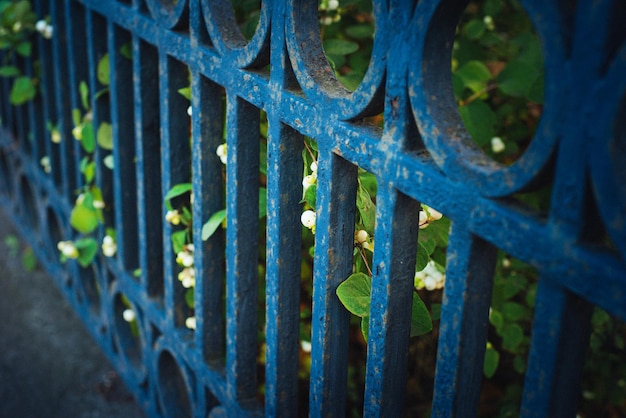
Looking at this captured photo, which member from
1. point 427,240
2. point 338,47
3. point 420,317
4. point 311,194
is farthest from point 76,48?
point 420,317

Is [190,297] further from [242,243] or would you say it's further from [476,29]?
[476,29]

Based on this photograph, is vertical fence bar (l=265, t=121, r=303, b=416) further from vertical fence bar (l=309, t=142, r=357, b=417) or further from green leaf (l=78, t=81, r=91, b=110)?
green leaf (l=78, t=81, r=91, b=110)

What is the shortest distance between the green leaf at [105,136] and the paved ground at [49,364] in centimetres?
95

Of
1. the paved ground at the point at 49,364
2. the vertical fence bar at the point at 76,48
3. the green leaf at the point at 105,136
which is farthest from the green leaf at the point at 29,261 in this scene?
the green leaf at the point at 105,136

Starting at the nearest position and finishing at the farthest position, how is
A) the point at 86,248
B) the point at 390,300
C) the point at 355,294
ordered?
the point at 390,300, the point at 355,294, the point at 86,248

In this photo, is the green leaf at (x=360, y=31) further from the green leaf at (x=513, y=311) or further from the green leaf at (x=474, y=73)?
the green leaf at (x=513, y=311)

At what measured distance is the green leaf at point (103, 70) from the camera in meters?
2.17

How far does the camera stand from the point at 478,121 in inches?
77.7

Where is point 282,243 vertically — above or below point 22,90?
above

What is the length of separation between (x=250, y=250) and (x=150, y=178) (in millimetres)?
555

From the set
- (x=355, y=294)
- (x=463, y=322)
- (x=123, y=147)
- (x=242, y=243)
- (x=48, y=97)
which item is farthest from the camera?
(x=48, y=97)

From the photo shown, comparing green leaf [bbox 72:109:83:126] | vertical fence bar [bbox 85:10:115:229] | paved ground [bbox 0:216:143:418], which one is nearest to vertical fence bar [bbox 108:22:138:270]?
vertical fence bar [bbox 85:10:115:229]

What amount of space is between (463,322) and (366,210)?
373 millimetres

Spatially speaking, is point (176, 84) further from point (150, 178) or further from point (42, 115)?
point (42, 115)
